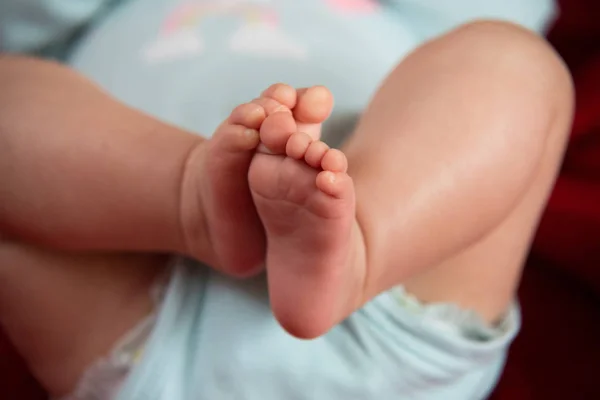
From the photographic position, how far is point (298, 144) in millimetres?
355

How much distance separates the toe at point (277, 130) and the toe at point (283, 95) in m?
0.01

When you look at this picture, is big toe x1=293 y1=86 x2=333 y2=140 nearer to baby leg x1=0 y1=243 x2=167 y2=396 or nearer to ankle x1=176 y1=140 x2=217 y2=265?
ankle x1=176 y1=140 x2=217 y2=265

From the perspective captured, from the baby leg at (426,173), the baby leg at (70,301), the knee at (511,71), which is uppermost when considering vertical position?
the knee at (511,71)

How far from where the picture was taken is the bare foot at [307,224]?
1.18 feet

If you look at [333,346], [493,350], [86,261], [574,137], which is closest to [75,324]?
[86,261]

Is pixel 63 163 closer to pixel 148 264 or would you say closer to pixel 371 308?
pixel 148 264

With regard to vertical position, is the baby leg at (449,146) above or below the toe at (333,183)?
below

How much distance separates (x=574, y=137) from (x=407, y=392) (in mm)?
460

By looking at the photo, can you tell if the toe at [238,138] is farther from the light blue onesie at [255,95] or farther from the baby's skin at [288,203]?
the light blue onesie at [255,95]

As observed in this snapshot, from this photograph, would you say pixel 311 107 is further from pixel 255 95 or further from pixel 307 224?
pixel 255 95

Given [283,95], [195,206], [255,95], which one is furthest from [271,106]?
[255,95]

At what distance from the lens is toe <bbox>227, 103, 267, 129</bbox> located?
377mm

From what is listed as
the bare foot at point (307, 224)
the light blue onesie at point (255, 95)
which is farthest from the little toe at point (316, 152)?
the light blue onesie at point (255, 95)

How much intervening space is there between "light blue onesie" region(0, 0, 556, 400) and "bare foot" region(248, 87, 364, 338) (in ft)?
0.28
